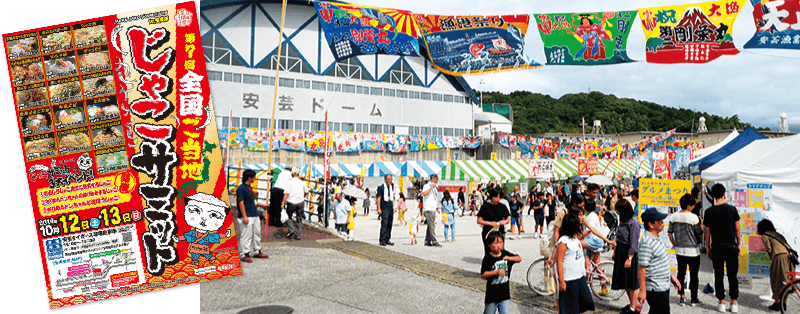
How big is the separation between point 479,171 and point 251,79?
32108mm

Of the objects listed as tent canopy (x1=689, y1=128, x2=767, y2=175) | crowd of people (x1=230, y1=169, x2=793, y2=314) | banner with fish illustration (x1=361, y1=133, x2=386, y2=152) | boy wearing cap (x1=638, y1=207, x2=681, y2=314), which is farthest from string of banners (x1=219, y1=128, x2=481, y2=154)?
boy wearing cap (x1=638, y1=207, x2=681, y2=314)

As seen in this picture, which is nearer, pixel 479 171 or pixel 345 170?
pixel 479 171

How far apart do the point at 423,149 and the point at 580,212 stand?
44962 millimetres

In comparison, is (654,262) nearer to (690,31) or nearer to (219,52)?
(690,31)

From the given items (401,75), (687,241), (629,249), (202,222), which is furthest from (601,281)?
(401,75)

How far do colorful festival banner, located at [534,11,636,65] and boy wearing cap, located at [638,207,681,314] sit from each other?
5.02 metres

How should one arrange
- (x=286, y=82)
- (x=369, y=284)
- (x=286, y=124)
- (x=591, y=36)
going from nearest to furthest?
(x=369, y=284) → (x=591, y=36) → (x=286, y=124) → (x=286, y=82)

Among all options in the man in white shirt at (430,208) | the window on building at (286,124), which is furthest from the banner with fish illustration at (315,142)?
the man in white shirt at (430,208)

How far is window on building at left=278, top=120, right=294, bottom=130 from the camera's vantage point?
48312 millimetres

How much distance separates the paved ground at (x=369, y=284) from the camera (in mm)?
6312

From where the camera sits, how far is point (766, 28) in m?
8.23

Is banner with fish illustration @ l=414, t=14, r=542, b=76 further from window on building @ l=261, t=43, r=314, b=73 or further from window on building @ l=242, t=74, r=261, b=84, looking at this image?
window on building @ l=261, t=43, r=314, b=73

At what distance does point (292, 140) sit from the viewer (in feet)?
142

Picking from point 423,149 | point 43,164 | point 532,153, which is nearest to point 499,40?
point 43,164
